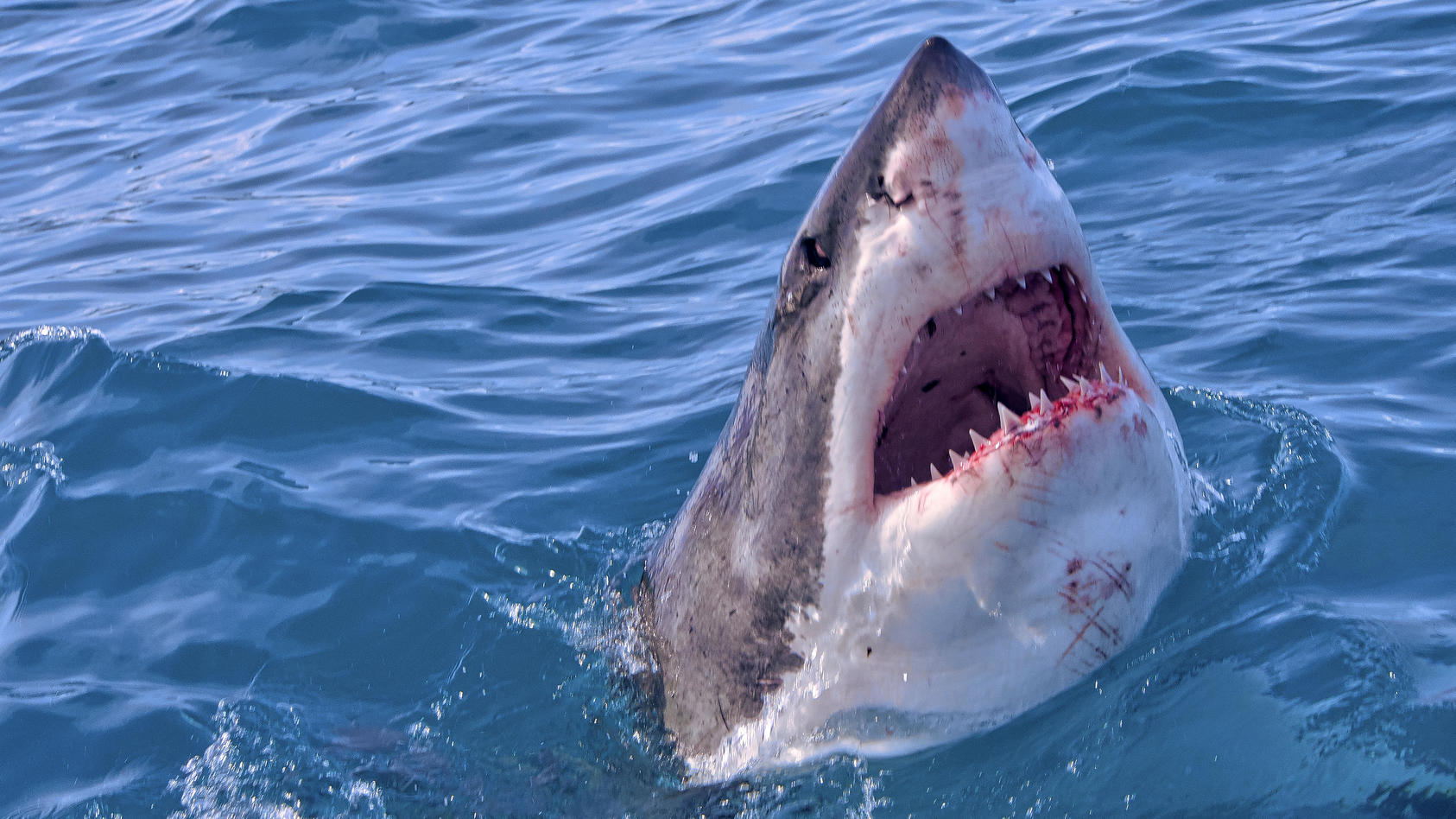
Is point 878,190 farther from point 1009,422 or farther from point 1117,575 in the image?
point 1117,575

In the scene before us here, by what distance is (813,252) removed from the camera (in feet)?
9.39

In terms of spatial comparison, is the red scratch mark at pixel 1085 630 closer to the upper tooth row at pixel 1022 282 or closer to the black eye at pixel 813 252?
the upper tooth row at pixel 1022 282

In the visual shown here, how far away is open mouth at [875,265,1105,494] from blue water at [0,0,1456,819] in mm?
589

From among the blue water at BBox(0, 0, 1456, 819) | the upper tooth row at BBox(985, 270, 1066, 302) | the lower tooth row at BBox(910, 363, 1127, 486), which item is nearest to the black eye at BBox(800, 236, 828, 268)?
the upper tooth row at BBox(985, 270, 1066, 302)

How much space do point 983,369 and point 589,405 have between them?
335cm

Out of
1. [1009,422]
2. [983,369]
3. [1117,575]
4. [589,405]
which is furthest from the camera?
[589,405]

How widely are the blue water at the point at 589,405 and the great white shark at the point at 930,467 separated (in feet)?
0.66

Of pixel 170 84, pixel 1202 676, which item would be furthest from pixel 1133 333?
pixel 170 84

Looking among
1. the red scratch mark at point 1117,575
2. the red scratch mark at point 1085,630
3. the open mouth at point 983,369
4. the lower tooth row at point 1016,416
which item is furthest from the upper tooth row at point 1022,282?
the red scratch mark at point 1085,630

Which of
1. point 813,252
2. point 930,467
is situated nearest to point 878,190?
point 813,252

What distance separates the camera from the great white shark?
8.59 feet

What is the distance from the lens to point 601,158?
9.48 m

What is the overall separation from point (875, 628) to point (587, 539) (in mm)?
2262

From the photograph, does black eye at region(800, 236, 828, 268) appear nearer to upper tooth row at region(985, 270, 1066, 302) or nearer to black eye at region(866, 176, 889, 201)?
black eye at region(866, 176, 889, 201)
